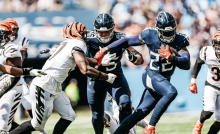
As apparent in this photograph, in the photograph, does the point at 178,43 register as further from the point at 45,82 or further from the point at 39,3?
the point at 39,3

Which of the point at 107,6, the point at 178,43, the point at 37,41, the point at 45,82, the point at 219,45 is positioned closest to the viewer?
the point at 45,82

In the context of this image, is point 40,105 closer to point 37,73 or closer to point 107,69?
point 37,73

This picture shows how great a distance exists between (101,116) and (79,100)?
17.1ft

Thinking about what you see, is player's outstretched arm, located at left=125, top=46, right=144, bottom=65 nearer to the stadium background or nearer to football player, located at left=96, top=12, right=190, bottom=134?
football player, located at left=96, top=12, right=190, bottom=134

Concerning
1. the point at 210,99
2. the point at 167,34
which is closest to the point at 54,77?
the point at 167,34

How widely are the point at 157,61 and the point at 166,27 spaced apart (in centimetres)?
50

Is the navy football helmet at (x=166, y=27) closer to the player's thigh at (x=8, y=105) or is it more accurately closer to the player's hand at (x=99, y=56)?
the player's hand at (x=99, y=56)

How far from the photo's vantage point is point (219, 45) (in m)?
5.03

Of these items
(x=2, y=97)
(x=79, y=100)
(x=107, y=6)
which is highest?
(x=107, y=6)

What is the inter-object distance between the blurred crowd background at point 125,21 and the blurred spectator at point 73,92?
4 cm

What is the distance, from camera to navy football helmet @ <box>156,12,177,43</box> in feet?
14.6

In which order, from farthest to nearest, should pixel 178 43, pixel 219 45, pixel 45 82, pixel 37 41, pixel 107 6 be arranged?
pixel 107 6 → pixel 37 41 → pixel 219 45 → pixel 178 43 → pixel 45 82

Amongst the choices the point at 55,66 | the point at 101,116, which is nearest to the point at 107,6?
the point at 101,116

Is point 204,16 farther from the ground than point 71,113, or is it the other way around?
point 204,16
